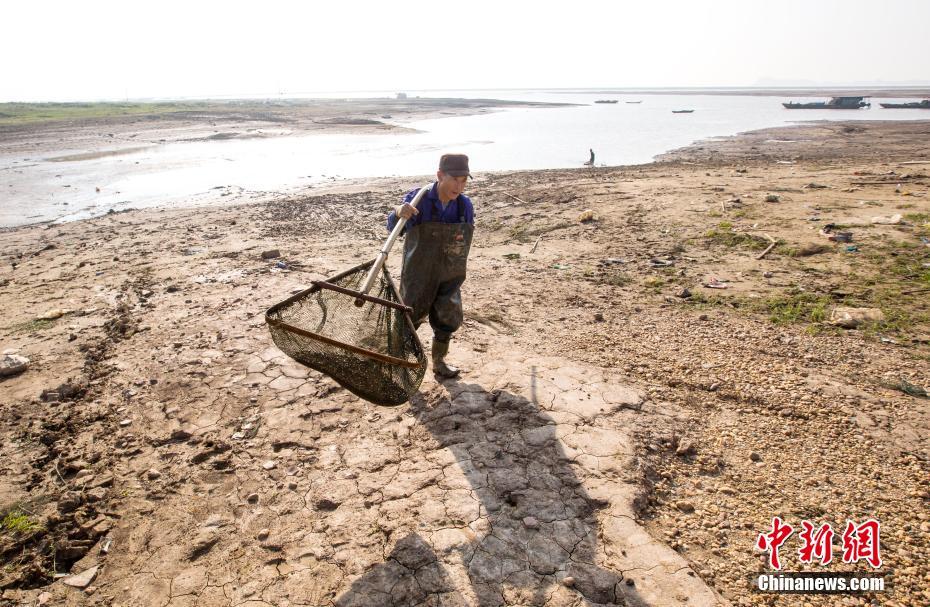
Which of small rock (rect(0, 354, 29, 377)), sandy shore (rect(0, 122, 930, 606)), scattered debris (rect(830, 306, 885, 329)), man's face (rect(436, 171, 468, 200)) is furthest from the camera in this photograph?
scattered debris (rect(830, 306, 885, 329))

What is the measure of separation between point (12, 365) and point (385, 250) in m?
3.54

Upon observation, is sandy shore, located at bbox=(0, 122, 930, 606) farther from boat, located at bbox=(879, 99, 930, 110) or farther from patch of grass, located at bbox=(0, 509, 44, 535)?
boat, located at bbox=(879, 99, 930, 110)

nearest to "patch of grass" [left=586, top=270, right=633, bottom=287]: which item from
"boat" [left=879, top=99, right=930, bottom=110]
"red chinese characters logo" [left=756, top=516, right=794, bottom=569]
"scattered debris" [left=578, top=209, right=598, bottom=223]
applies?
"scattered debris" [left=578, top=209, right=598, bottom=223]

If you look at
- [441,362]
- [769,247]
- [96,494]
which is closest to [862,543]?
[441,362]

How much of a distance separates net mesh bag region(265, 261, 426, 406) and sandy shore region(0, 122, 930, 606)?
0.57 m

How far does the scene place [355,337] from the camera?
3.24 metres

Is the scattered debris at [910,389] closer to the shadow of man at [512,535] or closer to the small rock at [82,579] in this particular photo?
the shadow of man at [512,535]

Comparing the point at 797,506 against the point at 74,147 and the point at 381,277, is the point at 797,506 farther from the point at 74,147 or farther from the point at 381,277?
the point at 74,147

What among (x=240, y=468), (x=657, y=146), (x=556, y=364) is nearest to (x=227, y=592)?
(x=240, y=468)

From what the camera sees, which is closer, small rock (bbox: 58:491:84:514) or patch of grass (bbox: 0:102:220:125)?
small rock (bbox: 58:491:84:514)

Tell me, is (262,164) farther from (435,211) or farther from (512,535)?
(512,535)

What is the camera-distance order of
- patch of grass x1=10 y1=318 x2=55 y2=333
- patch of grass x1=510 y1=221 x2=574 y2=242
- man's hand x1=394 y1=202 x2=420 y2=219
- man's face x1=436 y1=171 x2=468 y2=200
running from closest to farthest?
man's hand x1=394 y1=202 x2=420 y2=219 → man's face x1=436 y1=171 x2=468 y2=200 → patch of grass x1=10 y1=318 x2=55 y2=333 → patch of grass x1=510 y1=221 x2=574 y2=242

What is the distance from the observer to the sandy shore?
2.20 m

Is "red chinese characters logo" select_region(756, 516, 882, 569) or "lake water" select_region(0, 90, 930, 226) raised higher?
"lake water" select_region(0, 90, 930, 226)
